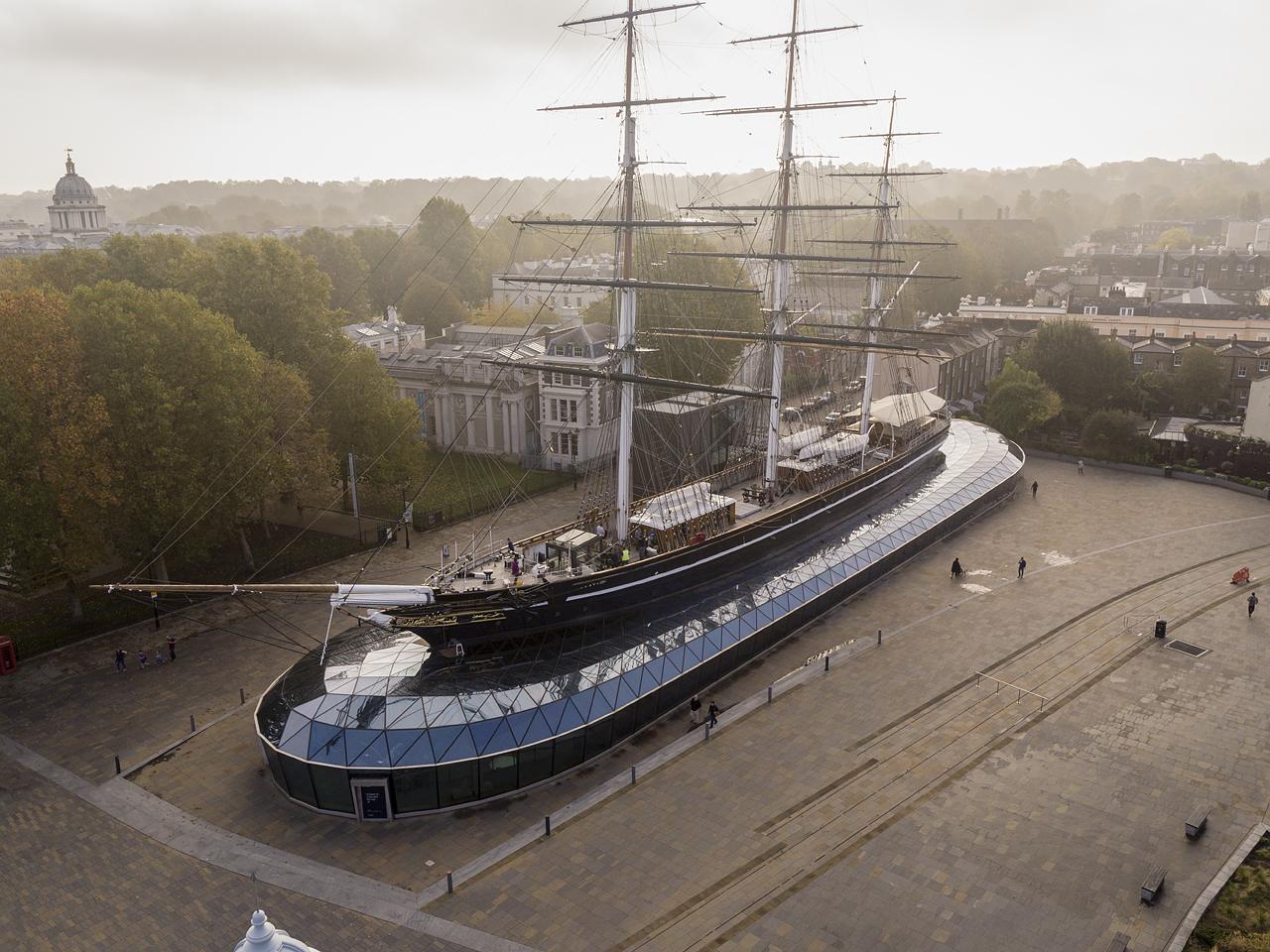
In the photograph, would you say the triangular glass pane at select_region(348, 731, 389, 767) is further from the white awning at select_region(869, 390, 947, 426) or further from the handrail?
the white awning at select_region(869, 390, 947, 426)

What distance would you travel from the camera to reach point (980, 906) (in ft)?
66.7

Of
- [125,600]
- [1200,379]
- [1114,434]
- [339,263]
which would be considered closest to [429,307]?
[339,263]

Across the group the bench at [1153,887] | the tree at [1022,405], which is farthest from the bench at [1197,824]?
the tree at [1022,405]

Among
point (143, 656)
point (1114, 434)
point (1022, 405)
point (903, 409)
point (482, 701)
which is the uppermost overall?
point (903, 409)

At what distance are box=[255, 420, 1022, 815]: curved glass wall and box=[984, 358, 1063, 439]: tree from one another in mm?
38110

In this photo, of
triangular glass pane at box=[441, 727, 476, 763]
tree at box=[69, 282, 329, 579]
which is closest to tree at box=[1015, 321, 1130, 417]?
tree at box=[69, 282, 329, 579]

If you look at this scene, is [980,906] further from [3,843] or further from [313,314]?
[313,314]

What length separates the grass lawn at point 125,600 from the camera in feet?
111

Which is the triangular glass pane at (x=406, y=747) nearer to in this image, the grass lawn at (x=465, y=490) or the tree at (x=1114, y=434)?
the grass lawn at (x=465, y=490)

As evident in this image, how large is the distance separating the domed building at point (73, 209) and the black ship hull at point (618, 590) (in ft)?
361

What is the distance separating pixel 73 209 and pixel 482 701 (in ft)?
388

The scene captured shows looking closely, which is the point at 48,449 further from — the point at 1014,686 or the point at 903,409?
the point at 903,409

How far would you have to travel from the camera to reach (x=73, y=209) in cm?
11394

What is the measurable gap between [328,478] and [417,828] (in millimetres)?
22413
